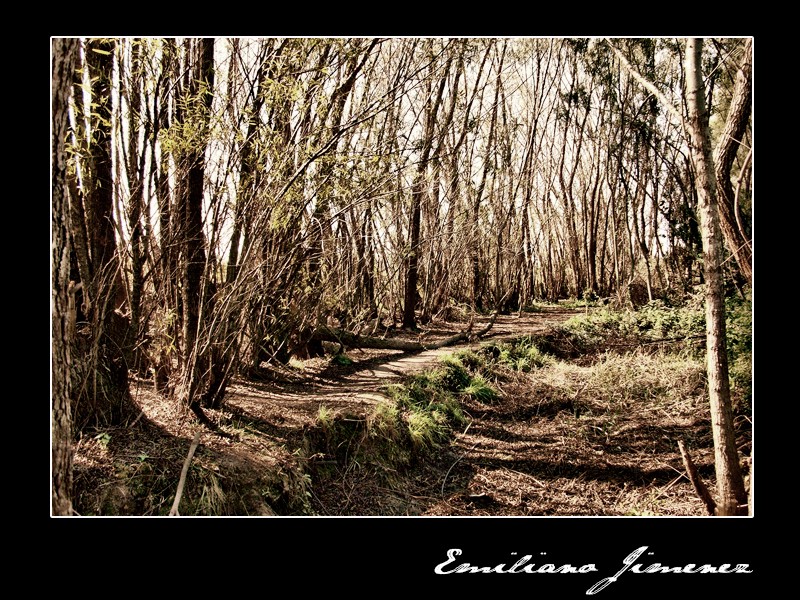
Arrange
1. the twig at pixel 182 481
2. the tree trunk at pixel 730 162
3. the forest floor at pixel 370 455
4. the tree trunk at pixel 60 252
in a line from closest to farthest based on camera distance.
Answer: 1. the tree trunk at pixel 60 252
2. the twig at pixel 182 481
3. the forest floor at pixel 370 455
4. the tree trunk at pixel 730 162

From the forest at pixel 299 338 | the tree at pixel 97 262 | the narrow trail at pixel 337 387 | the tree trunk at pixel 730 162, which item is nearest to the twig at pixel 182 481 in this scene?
the forest at pixel 299 338

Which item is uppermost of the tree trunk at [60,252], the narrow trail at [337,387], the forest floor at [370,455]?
the tree trunk at [60,252]

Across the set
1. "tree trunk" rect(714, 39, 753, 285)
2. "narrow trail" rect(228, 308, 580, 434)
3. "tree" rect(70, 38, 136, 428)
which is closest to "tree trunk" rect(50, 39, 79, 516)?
"tree" rect(70, 38, 136, 428)

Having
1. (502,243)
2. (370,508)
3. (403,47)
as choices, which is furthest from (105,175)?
(502,243)

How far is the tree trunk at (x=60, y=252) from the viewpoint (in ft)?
5.70

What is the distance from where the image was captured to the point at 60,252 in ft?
5.62

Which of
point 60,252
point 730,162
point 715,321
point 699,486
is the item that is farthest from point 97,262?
point 730,162

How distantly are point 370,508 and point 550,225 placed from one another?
12.1 metres

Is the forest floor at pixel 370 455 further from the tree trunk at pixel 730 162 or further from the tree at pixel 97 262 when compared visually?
the tree trunk at pixel 730 162

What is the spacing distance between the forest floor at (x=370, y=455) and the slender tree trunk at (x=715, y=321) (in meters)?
0.49

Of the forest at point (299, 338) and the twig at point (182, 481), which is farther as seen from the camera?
the forest at point (299, 338)

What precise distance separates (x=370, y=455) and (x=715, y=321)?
7.53ft

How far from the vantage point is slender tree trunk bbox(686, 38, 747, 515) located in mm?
2604

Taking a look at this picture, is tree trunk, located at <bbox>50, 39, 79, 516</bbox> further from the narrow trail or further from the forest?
the narrow trail
